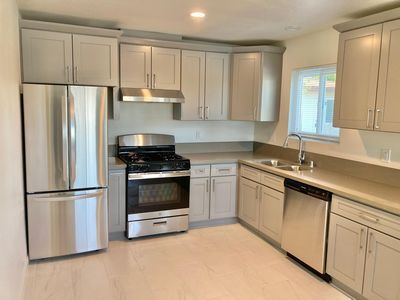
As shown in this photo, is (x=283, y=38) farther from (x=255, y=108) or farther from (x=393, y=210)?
(x=393, y=210)

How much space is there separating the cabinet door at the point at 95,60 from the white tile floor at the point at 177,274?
1.82 metres

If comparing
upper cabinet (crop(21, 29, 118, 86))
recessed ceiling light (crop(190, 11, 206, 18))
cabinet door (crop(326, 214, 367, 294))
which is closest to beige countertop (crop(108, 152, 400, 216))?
cabinet door (crop(326, 214, 367, 294))

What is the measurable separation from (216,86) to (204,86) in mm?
172

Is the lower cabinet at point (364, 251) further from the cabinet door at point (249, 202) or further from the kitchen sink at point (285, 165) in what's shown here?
the cabinet door at point (249, 202)

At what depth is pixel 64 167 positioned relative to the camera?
314cm

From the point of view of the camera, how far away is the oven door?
12.1 feet

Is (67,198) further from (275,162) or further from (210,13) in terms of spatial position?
(275,162)

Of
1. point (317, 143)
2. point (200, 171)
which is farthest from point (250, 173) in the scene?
point (317, 143)

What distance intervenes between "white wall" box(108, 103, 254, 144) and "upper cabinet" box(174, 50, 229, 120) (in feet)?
0.63

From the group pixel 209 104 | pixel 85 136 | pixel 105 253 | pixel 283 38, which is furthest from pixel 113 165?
pixel 283 38

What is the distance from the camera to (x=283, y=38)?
4129mm

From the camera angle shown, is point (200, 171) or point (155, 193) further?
point (200, 171)

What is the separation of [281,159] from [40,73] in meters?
2.96

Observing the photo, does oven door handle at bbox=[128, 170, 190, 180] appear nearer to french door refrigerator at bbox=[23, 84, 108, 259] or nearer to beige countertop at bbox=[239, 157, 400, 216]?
french door refrigerator at bbox=[23, 84, 108, 259]
